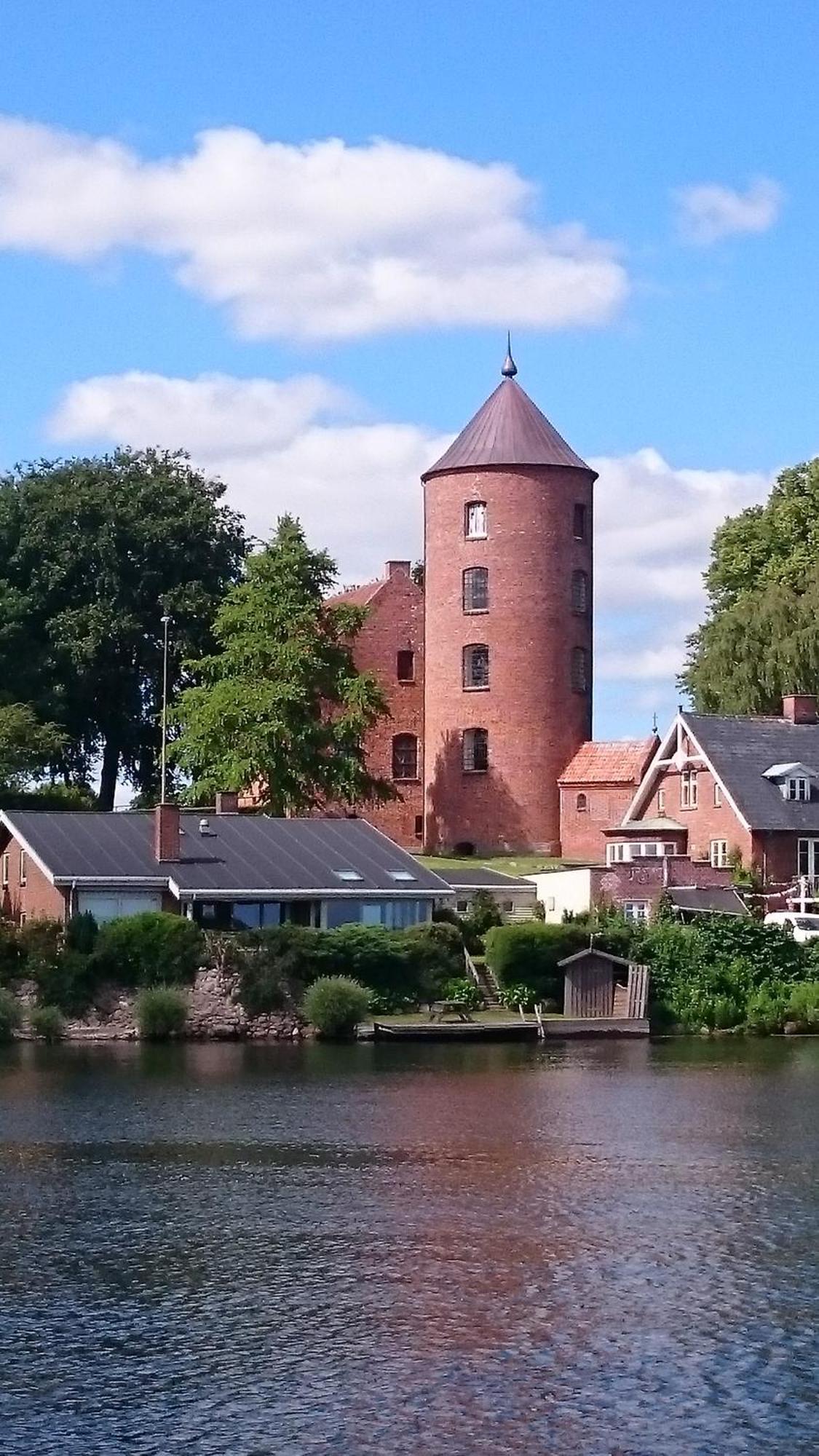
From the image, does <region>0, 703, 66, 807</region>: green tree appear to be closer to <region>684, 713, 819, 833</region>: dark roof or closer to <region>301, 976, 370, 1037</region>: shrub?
<region>301, 976, 370, 1037</region>: shrub

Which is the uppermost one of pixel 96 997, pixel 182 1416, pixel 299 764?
pixel 299 764

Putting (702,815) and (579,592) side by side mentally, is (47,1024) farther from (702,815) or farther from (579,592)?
(579,592)

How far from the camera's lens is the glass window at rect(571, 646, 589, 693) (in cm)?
8069

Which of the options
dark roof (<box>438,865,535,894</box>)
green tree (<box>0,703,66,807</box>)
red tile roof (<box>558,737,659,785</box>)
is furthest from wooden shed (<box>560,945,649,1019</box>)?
green tree (<box>0,703,66,807</box>)

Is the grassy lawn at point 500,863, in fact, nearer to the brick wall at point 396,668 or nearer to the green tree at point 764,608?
the brick wall at point 396,668

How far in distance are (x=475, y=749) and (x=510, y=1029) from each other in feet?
87.6

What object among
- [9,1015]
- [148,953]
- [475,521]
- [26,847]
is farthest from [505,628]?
[9,1015]

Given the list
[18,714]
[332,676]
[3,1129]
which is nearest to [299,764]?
[332,676]

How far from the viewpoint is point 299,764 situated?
71.8 meters

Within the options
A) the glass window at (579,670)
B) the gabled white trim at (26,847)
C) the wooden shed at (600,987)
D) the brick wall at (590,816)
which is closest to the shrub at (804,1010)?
the wooden shed at (600,987)

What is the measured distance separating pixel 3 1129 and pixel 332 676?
126ft

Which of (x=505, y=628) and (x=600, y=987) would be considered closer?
(x=600, y=987)

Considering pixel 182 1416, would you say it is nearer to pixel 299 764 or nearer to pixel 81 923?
pixel 81 923

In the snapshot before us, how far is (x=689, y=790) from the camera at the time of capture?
69.6 m
